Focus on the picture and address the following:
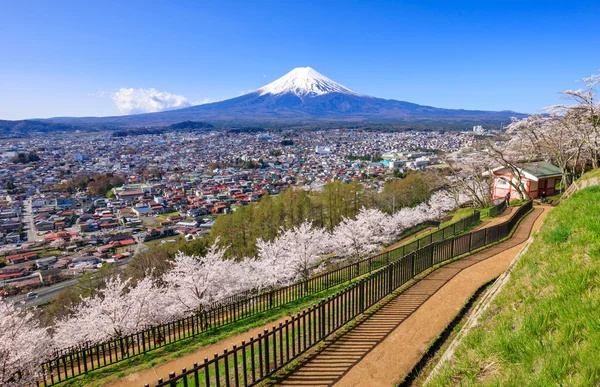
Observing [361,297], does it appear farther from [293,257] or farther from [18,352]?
[293,257]

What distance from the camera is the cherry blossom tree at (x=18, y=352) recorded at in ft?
27.2

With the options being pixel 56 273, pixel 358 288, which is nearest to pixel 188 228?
pixel 56 273

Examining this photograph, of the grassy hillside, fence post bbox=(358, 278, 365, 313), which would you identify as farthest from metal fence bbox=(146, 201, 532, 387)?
the grassy hillside

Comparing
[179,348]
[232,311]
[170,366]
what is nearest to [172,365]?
[170,366]

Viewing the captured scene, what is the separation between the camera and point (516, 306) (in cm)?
460

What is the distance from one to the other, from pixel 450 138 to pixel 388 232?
15856cm

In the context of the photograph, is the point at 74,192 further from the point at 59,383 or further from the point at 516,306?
the point at 516,306

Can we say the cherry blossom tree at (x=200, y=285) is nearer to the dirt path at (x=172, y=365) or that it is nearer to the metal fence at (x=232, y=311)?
the metal fence at (x=232, y=311)

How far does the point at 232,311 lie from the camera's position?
13211 mm

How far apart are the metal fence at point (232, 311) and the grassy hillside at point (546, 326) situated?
295 inches

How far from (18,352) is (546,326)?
13697 millimetres

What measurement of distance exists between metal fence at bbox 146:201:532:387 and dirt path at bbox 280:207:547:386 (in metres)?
0.37

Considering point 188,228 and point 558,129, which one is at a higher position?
point 558,129

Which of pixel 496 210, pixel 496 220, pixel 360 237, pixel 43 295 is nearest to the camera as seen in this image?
pixel 496 220
